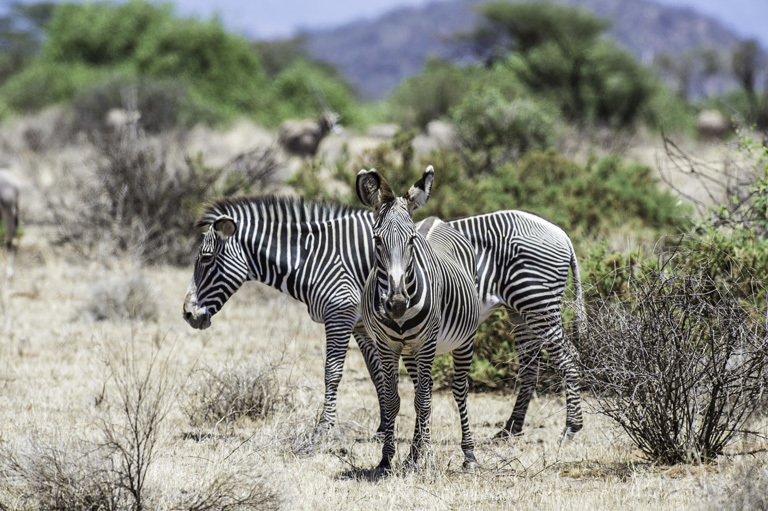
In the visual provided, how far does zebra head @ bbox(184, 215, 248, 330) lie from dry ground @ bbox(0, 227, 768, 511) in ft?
1.49

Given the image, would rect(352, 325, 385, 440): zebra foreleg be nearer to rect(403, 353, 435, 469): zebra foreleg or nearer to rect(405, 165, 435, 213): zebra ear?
rect(403, 353, 435, 469): zebra foreleg

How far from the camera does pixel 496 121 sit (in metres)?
19.2

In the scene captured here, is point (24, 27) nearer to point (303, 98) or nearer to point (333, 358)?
point (303, 98)

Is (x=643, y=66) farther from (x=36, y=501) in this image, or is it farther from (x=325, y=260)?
(x=36, y=501)

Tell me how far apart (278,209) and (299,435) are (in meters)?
2.00

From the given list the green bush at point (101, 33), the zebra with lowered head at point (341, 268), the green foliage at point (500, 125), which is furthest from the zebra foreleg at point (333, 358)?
the green bush at point (101, 33)

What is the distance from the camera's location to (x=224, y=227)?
23.0ft

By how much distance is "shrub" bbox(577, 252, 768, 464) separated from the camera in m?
5.43

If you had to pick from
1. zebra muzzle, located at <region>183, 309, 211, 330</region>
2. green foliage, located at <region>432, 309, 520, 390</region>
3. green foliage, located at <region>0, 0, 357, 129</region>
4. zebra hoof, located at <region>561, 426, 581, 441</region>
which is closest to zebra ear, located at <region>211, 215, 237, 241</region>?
zebra muzzle, located at <region>183, 309, 211, 330</region>

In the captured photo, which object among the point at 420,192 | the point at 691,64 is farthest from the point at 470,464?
the point at 691,64

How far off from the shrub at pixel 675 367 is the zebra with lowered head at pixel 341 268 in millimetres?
1205

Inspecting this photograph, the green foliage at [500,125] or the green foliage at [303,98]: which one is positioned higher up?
the green foliage at [303,98]

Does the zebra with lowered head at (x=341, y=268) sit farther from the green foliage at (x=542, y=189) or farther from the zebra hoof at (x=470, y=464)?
the green foliage at (x=542, y=189)

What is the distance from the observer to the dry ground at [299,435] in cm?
519
